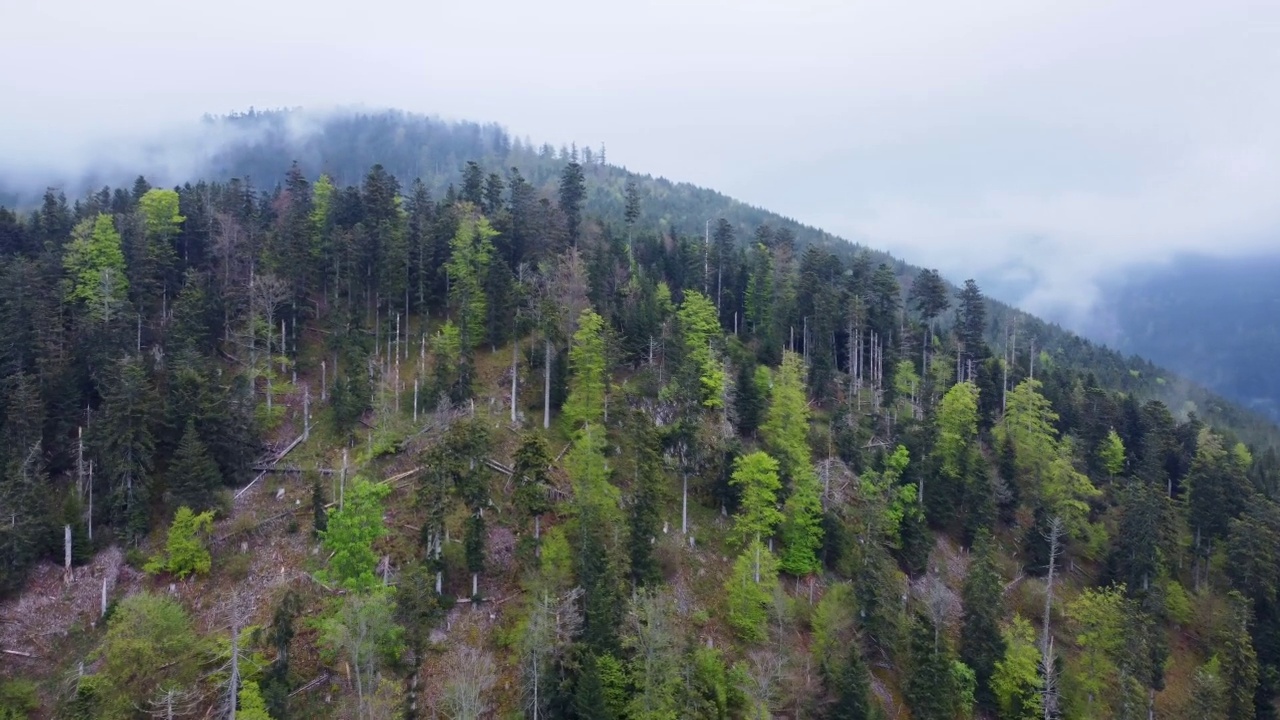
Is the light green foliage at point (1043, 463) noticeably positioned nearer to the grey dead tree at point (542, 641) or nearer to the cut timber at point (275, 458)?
the grey dead tree at point (542, 641)

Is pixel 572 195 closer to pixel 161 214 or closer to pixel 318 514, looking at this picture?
pixel 161 214

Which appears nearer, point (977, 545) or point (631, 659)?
point (631, 659)

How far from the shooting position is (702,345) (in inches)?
2457

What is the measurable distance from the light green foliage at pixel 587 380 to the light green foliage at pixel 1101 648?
118 ft

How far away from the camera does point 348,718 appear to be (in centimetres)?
3603

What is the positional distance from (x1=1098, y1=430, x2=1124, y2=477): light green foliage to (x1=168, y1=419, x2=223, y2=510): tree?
77.2 m

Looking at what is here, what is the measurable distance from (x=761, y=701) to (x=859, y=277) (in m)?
57.8

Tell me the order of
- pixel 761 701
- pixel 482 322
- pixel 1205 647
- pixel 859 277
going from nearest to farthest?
pixel 761 701 → pixel 1205 647 → pixel 482 322 → pixel 859 277

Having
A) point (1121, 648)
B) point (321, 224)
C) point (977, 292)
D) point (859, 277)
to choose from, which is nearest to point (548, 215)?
point (321, 224)

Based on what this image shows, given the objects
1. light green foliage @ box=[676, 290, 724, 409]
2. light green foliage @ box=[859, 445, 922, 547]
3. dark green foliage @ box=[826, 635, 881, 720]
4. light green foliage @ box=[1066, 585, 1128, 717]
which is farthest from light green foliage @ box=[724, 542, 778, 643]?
light green foliage @ box=[1066, 585, 1128, 717]

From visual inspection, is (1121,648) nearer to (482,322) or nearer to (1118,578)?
(1118,578)

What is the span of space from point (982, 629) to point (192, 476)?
5293 centimetres

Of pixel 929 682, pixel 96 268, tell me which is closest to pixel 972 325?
pixel 929 682

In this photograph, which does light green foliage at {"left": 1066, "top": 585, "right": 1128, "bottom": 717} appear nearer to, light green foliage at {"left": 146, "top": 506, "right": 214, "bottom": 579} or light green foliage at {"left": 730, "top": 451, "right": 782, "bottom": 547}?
light green foliage at {"left": 730, "top": 451, "right": 782, "bottom": 547}
